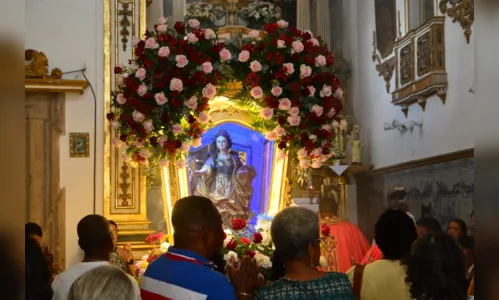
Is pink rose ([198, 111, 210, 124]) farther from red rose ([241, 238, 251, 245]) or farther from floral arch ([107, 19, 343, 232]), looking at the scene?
red rose ([241, 238, 251, 245])

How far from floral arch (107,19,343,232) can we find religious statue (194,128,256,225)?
405mm

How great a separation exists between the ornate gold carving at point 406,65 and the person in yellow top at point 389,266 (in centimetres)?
652

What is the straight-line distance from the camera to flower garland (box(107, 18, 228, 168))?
6766 mm

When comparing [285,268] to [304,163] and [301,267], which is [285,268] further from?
[304,163]

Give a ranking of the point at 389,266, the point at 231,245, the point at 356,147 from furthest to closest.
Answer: the point at 356,147, the point at 231,245, the point at 389,266

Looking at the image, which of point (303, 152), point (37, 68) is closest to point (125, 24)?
point (37, 68)

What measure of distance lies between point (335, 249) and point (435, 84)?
2387mm

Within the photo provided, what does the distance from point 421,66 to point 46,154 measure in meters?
4.80

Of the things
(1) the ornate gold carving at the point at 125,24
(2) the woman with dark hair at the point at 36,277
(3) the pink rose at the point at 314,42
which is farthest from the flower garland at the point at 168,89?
(2) the woman with dark hair at the point at 36,277

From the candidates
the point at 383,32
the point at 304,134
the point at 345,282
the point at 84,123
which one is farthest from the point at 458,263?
the point at 383,32

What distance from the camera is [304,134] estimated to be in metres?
7.07

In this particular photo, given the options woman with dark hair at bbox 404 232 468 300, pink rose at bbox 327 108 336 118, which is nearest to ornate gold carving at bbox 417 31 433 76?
pink rose at bbox 327 108 336 118

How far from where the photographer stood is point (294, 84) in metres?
6.85

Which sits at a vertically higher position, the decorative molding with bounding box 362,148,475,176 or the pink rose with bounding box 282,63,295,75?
the pink rose with bounding box 282,63,295,75
